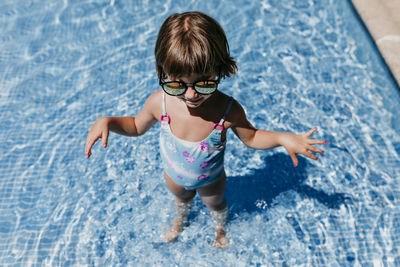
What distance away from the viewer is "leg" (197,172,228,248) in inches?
108

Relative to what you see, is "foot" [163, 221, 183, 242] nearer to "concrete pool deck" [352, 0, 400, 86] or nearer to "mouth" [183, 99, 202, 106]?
"mouth" [183, 99, 202, 106]

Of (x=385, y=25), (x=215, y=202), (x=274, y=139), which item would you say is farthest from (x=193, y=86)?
(x=385, y=25)

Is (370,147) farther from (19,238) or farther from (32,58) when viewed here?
(32,58)

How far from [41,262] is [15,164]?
1.10 m

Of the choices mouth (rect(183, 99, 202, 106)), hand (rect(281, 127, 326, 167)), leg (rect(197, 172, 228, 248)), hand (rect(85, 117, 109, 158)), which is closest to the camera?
mouth (rect(183, 99, 202, 106))

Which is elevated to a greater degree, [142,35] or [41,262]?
[142,35]

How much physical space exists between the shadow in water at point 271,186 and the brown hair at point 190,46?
6.20 feet

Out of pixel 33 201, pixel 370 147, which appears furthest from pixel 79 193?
pixel 370 147

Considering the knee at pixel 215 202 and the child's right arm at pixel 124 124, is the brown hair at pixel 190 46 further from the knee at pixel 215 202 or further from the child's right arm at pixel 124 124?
the knee at pixel 215 202

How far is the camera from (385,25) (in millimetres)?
4430

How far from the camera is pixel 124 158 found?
3770mm

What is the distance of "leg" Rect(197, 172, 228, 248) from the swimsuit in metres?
0.19

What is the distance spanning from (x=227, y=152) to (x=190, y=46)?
2.09 meters

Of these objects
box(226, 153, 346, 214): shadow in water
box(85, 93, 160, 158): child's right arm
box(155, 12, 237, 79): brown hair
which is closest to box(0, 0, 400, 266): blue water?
box(226, 153, 346, 214): shadow in water
